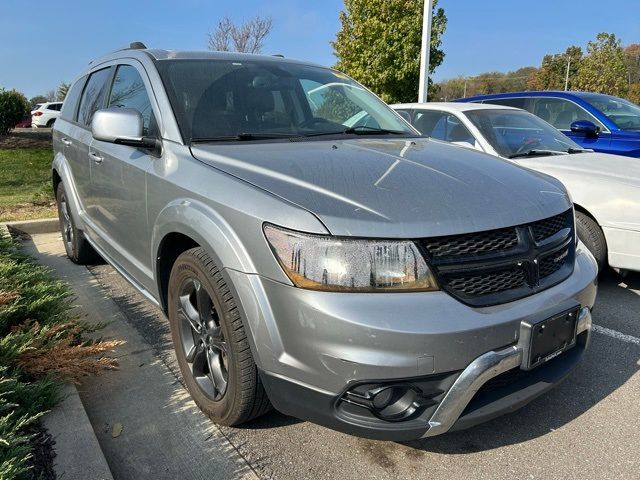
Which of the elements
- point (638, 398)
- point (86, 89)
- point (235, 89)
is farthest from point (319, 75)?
point (638, 398)

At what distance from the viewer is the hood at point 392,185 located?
6.25ft

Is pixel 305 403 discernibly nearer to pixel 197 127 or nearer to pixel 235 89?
pixel 197 127

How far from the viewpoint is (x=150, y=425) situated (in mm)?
2523

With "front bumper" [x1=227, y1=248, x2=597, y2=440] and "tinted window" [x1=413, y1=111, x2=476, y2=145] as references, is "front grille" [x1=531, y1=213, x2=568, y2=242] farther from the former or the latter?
"tinted window" [x1=413, y1=111, x2=476, y2=145]

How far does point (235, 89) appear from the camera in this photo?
3035 mm

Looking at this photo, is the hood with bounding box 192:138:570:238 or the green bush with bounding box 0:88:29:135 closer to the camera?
the hood with bounding box 192:138:570:238

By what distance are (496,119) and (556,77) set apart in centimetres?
5127

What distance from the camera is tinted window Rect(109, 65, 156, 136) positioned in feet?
9.66

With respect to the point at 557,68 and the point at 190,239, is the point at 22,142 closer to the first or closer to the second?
the point at 190,239

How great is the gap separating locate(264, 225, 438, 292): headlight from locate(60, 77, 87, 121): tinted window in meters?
3.54

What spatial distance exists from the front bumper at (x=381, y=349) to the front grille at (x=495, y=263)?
0.06 m

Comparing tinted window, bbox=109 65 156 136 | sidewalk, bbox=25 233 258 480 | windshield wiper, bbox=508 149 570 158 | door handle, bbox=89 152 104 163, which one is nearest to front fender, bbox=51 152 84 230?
door handle, bbox=89 152 104 163

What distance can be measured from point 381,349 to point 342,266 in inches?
12.4

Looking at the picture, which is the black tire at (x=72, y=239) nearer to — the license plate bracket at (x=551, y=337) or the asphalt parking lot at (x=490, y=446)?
the asphalt parking lot at (x=490, y=446)
